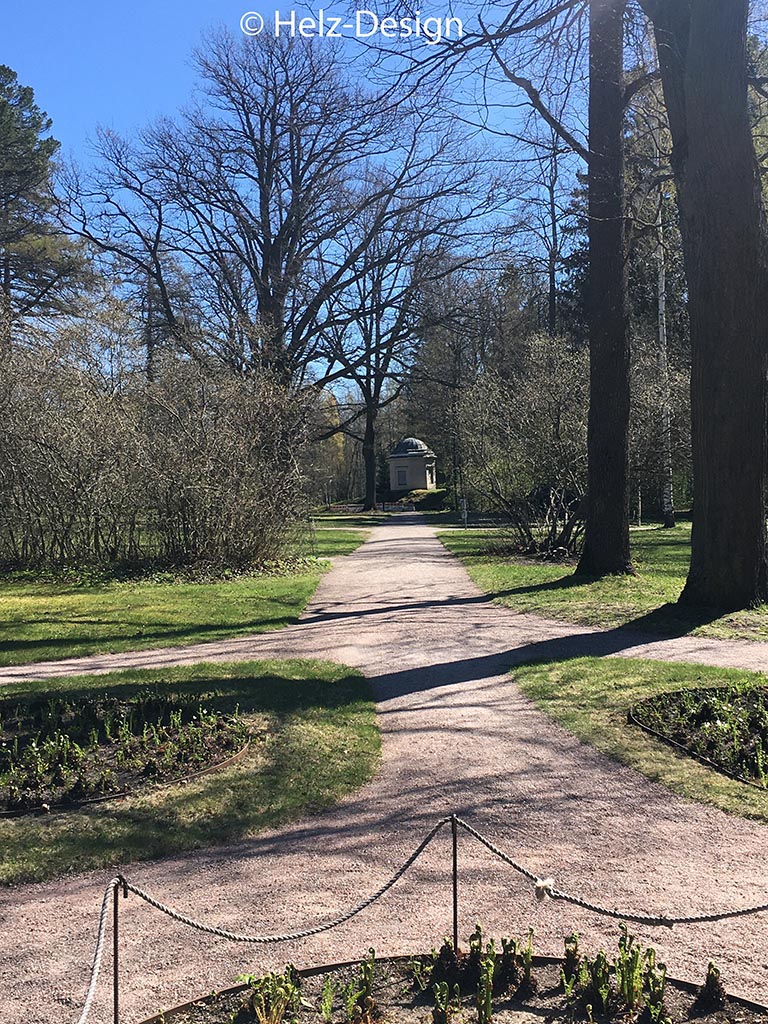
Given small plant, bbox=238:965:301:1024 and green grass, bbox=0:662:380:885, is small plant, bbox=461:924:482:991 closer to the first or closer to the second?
small plant, bbox=238:965:301:1024

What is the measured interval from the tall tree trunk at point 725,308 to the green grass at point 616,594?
0.51 meters

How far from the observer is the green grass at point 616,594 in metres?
10.5

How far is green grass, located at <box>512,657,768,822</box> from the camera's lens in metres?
5.19

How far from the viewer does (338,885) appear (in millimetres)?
4027

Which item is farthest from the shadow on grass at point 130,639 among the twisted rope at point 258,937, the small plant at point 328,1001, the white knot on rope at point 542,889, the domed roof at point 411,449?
the domed roof at point 411,449

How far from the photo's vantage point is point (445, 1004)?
9.56 ft

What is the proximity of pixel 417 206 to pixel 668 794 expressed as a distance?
74.1 feet

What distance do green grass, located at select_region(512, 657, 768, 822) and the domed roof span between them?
53638 millimetres

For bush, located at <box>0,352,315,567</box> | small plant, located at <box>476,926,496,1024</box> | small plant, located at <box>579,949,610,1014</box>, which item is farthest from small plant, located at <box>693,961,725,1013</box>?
bush, located at <box>0,352,315,567</box>

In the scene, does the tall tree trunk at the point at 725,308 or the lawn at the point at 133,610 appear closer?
the tall tree trunk at the point at 725,308

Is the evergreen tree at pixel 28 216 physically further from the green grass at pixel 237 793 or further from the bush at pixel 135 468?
the green grass at pixel 237 793

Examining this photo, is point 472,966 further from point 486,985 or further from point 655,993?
point 655,993

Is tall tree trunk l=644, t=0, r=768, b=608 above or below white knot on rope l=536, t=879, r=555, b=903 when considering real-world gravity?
above

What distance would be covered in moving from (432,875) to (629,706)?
3480 millimetres
